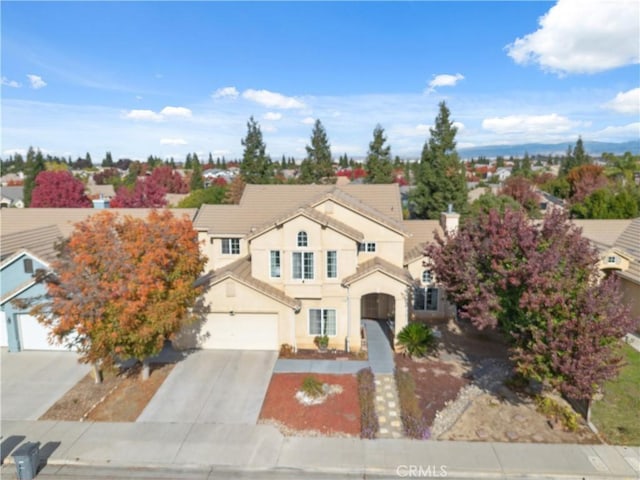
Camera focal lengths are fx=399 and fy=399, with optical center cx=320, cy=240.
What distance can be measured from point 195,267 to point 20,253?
34.1ft

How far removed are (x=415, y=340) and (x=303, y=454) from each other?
26.5 ft

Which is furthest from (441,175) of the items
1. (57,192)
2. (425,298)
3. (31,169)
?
(31,169)

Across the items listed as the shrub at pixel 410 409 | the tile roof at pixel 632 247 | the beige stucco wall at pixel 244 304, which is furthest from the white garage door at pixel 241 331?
the tile roof at pixel 632 247

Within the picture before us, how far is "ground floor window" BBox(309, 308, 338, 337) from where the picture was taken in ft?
64.3

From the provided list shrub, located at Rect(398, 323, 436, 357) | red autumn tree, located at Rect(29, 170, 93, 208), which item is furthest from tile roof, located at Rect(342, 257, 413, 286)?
red autumn tree, located at Rect(29, 170, 93, 208)

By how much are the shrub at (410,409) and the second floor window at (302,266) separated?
6023mm

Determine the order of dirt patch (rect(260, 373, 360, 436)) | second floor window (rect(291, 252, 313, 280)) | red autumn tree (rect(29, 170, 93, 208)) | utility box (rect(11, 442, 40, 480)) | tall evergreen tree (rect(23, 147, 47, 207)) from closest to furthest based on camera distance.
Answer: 1. utility box (rect(11, 442, 40, 480))
2. dirt patch (rect(260, 373, 360, 436))
3. second floor window (rect(291, 252, 313, 280))
4. red autumn tree (rect(29, 170, 93, 208))
5. tall evergreen tree (rect(23, 147, 47, 207))

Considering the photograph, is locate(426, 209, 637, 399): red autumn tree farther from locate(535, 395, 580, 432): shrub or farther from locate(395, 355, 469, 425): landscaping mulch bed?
locate(395, 355, 469, 425): landscaping mulch bed

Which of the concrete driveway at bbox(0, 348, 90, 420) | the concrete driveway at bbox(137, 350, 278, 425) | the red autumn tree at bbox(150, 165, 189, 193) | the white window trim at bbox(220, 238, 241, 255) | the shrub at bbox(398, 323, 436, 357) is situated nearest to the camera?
the concrete driveway at bbox(137, 350, 278, 425)

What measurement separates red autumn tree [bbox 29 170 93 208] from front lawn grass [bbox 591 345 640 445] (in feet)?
175

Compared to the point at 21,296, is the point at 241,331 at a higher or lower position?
lower

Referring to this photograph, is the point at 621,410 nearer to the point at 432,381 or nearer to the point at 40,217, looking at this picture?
the point at 432,381

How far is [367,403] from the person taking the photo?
14.9 metres

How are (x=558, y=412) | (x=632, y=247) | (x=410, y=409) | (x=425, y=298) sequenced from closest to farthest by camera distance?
(x=558, y=412)
(x=410, y=409)
(x=425, y=298)
(x=632, y=247)
